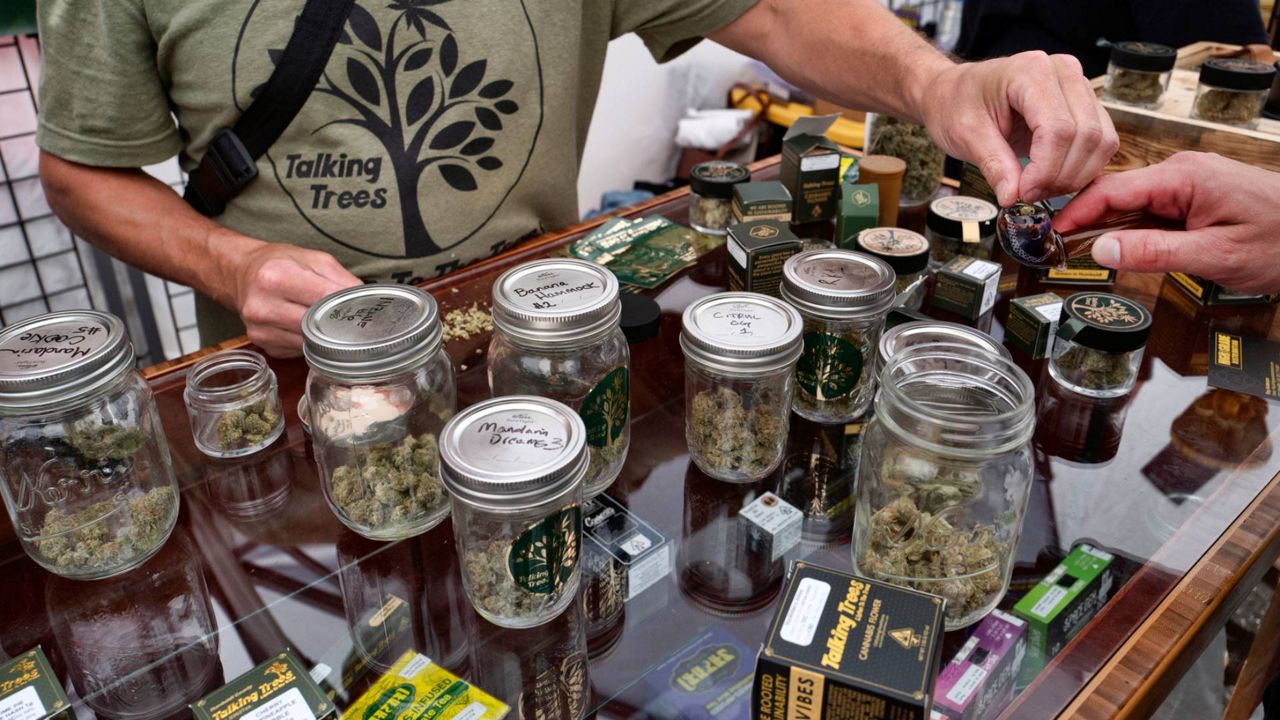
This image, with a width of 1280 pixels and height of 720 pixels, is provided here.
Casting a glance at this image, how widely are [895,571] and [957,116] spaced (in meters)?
0.67

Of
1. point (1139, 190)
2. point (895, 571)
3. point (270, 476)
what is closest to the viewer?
point (895, 571)

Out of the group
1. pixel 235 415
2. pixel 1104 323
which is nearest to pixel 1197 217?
pixel 1104 323

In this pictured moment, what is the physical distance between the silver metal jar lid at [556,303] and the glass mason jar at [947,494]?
0.83ft

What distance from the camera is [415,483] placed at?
80 cm

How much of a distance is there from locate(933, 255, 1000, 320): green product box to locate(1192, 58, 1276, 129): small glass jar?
1.89ft

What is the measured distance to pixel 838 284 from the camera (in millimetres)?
946

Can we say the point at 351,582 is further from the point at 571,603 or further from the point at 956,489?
the point at 956,489

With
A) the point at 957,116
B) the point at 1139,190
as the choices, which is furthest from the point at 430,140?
the point at 1139,190

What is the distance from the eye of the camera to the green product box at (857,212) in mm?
1304

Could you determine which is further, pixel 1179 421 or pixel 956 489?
pixel 1179 421

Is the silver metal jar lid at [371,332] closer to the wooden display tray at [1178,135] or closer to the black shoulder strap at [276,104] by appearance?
the black shoulder strap at [276,104]

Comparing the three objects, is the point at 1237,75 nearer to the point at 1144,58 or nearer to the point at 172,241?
the point at 1144,58

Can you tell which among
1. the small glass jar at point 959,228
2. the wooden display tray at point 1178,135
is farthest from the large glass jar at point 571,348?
the wooden display tray at point 1178,135

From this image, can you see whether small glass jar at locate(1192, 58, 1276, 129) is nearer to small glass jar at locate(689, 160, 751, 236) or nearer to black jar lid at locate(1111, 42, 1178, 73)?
black jar lid at locate(1111, 42, 1178, 73)
